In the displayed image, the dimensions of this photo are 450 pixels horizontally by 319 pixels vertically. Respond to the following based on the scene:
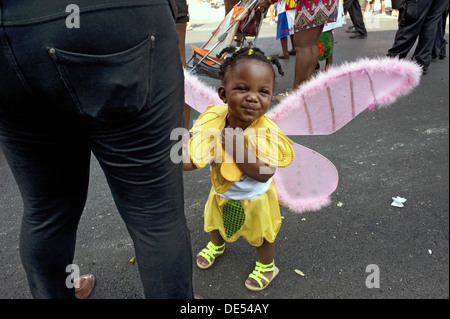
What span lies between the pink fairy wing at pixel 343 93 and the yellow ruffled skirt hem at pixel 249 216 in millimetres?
383

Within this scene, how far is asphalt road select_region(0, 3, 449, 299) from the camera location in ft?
5.98

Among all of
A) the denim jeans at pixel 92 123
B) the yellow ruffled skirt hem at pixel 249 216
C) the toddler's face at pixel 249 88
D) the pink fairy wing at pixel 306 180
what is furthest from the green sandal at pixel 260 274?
the toddler's face at pixel 249 88

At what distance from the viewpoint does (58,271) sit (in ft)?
4.44

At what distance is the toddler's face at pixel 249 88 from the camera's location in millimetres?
1393

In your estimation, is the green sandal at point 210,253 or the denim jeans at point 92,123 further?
the green sandal at point 210,253

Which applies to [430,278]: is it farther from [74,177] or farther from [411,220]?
[74,177]

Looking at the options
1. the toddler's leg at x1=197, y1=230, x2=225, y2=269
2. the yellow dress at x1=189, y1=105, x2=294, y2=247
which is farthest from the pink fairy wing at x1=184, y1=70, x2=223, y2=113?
the toddler's leg at x1=197, y1=230, x2=225, y2=269

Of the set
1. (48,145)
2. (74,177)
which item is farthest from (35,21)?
(74,177)

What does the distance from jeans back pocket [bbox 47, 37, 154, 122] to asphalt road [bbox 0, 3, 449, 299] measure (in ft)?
4.08

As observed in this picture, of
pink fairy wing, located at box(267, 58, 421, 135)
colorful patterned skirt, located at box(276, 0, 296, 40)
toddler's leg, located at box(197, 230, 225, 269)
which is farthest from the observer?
colorful patterned skirt, located at box(276, 0, 296, 40)

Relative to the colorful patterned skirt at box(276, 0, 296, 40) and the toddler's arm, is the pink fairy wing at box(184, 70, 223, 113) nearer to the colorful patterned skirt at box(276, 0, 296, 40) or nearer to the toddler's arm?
the toddler's arm

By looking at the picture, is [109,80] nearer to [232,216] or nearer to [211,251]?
[232,216]

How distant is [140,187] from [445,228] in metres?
1.94

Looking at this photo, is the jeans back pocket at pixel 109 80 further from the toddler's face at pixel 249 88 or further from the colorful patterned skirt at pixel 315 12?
the colorful patterned skirt at pixel 315 12
